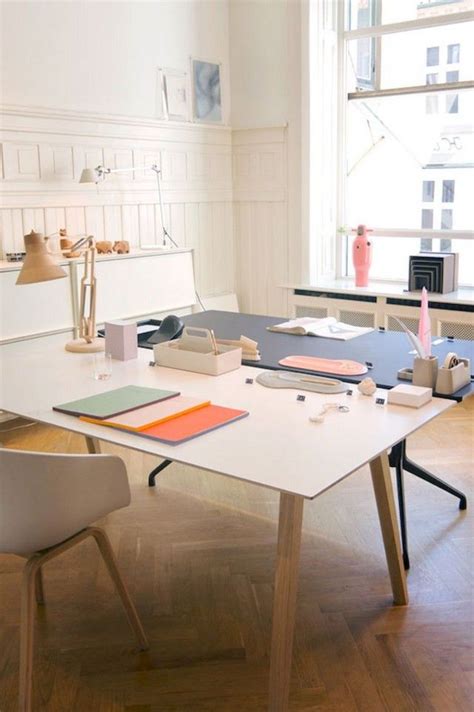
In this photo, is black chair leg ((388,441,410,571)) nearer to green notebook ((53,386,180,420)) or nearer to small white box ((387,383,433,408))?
small white box ((387,383,433,408))

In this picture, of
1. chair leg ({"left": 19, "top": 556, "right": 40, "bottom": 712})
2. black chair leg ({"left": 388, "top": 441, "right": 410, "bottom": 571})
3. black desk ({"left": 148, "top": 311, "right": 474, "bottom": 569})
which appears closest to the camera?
chair leg ({"left": 19, "top": 556, "right": 40, "bottom": 712})

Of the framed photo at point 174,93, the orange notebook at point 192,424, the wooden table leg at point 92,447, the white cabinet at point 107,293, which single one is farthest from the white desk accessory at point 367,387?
the framed photo at point 174,93

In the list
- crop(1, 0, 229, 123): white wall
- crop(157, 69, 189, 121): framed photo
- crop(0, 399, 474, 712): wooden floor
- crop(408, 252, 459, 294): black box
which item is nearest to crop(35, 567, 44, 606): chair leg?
crop(0, 399, 474, 712): wooden floor

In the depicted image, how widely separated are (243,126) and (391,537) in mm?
4304

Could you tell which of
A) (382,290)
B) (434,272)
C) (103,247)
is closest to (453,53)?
(434,272)

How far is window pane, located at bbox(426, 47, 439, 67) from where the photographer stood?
5492mm

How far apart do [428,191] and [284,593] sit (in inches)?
173

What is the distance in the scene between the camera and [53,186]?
4.86 metres

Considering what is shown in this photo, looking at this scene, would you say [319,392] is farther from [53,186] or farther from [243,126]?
[243,126]

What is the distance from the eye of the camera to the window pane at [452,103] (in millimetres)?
5469

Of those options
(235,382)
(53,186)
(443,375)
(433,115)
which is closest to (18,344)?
(53,186)

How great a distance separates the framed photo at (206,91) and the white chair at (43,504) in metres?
4.33

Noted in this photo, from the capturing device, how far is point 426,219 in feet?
18.9

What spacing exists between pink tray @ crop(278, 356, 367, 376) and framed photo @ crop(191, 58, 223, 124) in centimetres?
353
